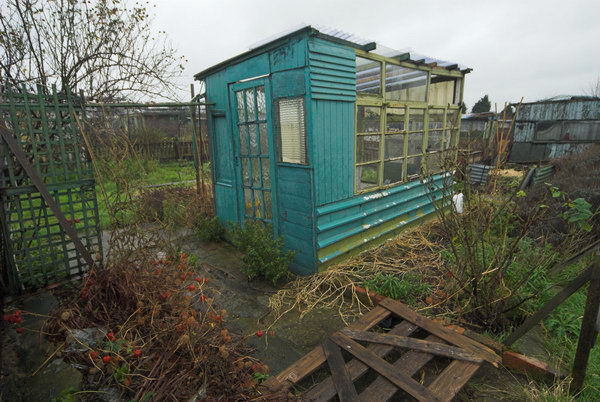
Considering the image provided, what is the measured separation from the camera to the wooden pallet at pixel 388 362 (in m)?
2.38

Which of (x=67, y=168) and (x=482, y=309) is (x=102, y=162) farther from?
(x=482, y=309)

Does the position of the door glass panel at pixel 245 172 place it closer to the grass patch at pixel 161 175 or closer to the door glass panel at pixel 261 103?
the door glass panel at pixel 261 103

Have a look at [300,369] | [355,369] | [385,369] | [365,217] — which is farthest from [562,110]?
[300,369]

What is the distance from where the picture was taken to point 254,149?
187 inches

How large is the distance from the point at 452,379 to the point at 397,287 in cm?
137

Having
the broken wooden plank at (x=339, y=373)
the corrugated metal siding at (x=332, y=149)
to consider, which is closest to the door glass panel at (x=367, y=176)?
the corrugated metal siding at (x=332, y=149)

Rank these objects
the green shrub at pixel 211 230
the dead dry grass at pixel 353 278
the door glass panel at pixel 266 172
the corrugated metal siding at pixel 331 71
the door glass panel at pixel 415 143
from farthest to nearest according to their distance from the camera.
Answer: the green shrub at pixel 211 230
the door glass panel at pixel 415 143
the door glass panel at pixel 266 172
the dead dry grass at pixel 353 278
the corrugated metal siding at pixel 331 71

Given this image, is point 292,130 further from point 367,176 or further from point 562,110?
point 562,110

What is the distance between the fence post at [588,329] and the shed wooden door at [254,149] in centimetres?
348

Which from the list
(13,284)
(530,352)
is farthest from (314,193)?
(13,284)

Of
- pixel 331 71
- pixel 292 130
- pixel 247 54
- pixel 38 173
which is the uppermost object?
pixel 247 54

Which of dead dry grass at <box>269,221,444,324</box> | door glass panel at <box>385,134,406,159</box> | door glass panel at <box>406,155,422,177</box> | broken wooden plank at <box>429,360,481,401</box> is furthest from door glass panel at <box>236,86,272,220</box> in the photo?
broken wooden plank at <box>429,360,481,401</box>

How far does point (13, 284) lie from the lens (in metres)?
3.28

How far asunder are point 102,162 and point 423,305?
12.8 ft
